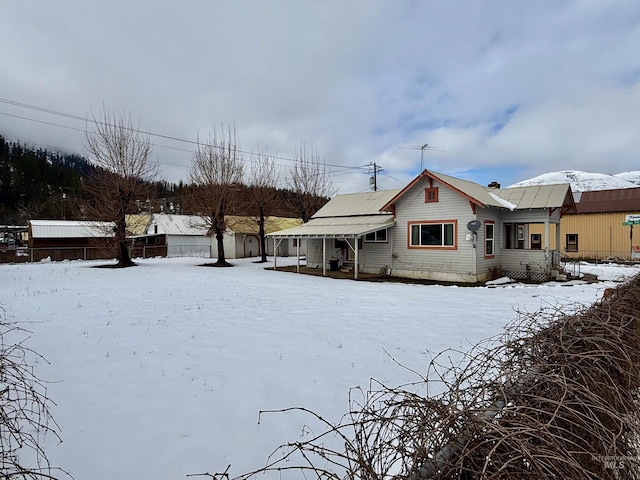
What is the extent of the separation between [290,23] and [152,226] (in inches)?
1104

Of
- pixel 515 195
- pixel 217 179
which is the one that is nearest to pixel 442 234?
pixel 515 195

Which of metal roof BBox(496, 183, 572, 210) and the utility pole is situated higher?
the utility pole

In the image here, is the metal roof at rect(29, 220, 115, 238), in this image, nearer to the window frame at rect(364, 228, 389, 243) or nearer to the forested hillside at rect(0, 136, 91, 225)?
the forested hillside at rect(0, 136, 91, 225)

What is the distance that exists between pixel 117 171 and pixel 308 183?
1371 cm

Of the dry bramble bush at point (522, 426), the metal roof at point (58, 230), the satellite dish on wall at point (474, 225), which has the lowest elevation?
the dry bramble bush at point (522, 426)

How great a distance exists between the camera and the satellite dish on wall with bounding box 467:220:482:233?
13.5 meters

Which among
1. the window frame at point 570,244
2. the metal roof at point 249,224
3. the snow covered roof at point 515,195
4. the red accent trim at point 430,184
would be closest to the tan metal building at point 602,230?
the window frame at point 570,244

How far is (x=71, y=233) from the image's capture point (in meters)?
33.0

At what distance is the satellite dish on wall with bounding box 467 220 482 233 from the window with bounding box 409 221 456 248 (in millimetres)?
938

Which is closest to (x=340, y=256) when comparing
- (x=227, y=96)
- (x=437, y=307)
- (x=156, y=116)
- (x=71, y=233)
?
(x=437, y=307)

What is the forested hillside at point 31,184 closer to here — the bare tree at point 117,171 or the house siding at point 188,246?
the house siding at point 188,246

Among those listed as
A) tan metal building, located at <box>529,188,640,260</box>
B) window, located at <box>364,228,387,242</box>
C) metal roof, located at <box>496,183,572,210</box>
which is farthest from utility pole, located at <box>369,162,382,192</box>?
metal roof, located at <box>496,183,572,210</box>

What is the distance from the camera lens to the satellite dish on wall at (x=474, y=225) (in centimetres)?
1347

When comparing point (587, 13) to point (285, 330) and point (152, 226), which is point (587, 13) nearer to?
point (285, 330)
